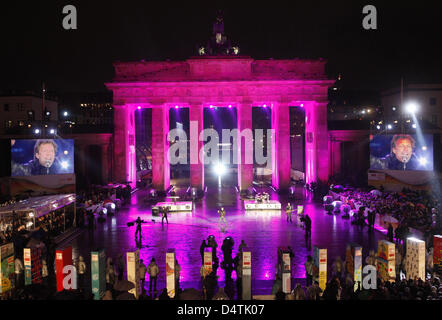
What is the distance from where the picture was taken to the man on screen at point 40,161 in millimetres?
28047

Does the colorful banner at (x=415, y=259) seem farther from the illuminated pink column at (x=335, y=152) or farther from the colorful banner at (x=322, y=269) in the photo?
the illuminated pink column at (x=335, y=152)

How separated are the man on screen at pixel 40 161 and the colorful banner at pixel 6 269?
682 inches

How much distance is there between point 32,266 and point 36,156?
17.8 metres

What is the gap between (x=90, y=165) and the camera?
47406 mm

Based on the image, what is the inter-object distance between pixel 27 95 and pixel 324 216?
46552 mm

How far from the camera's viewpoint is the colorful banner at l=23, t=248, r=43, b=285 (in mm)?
12560

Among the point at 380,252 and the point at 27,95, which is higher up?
the point at 27,95

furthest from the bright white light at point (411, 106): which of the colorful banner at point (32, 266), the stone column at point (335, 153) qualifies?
the colorful banner at point (32, 266)

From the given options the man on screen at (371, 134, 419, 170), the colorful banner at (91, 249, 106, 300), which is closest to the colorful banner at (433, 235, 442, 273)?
the colorful banner at (91, 249, 106, 300)

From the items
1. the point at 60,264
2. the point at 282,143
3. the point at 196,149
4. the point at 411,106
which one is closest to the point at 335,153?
the point at 282,143

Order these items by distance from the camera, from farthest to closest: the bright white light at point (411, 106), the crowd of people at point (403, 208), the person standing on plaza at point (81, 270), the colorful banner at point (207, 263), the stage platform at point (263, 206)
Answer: the bright white light at point (411, 106)
the stage platform at point (263, 206)
the crowd of people at point (403, 208)
the person standing on plaza at point (81, 270)
the colorful banner at point (207, 263)

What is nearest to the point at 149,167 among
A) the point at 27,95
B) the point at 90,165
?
the point at 90,165

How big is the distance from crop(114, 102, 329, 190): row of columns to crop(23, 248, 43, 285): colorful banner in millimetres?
26198
